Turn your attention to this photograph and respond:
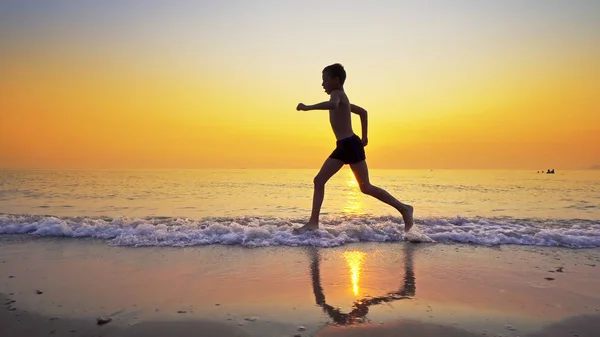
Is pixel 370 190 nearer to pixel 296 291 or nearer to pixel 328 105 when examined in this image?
pixel 328 105

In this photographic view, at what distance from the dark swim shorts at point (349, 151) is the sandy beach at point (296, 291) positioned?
1.54 metres

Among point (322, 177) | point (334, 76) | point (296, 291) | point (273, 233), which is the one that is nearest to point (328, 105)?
point (334, 76)

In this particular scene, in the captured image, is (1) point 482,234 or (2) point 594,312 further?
(1) point 482,234

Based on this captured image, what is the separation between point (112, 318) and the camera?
2562 mm

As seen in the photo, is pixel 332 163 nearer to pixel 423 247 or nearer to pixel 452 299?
pixel 423 247

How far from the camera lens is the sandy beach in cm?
245

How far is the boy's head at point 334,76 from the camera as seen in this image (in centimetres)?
591

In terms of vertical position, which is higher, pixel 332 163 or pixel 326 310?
pixel 332 163

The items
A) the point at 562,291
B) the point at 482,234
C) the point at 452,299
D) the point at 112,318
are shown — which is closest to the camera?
the point at 112,318

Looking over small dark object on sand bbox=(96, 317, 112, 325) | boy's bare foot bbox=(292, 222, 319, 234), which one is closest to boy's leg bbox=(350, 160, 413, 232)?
boy's bare foot bbox=(292, 222, 319, 234)

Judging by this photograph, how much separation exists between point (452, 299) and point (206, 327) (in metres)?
1.85

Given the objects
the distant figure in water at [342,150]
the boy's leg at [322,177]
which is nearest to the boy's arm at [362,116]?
the distant figure in water at [342,150]

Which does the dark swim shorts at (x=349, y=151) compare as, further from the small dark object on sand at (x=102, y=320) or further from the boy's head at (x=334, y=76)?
the small dark object on sand at (x=102, y=320)

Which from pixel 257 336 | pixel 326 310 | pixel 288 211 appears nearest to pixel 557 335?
pixel 326 310
